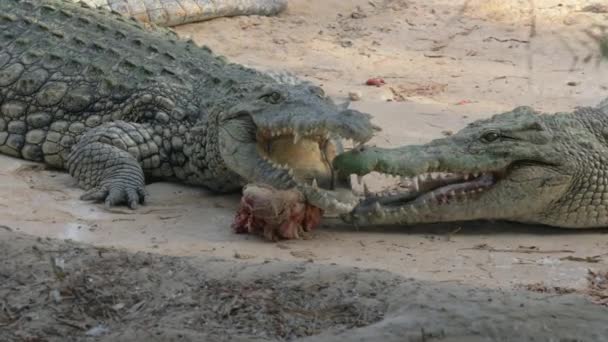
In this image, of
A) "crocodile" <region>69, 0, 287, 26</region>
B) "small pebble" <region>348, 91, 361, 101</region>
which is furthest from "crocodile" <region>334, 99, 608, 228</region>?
"crocodile" <region>69, 0, 287, 26</region>

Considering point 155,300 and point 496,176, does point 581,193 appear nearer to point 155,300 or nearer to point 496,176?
point 496,176

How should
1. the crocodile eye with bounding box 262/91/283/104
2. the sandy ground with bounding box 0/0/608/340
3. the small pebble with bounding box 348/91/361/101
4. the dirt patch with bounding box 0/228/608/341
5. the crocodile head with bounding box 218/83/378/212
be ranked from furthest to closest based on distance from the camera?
the small pebble with bounding box 348/91/361/101
the crocodile eye with bounding box 262/91/283/104
the crocodile head with bounding box 218/83/378/212
the sandy ground with bounding box 0/0/608/340
the dirt patch with bounding box 0/228/608/341

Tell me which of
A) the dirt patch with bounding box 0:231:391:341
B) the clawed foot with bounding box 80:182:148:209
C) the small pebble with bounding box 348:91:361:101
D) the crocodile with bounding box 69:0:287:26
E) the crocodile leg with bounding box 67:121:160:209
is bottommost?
the dirt patch with bounding box 0:231:391:341

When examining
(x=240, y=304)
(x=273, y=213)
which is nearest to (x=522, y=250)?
(x=273, y=213)

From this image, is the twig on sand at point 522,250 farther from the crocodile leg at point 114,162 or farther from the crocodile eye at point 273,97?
the crocodile leg at point 114,162

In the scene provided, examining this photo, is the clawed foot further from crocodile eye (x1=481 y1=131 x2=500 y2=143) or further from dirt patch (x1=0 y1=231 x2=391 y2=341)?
crocodile eye (x1=481 y1=131 x2=500 y2=143)

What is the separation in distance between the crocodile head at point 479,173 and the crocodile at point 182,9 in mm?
4856

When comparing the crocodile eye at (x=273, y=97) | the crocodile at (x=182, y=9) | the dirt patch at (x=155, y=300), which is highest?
the crocodile at (x=182, y=9)

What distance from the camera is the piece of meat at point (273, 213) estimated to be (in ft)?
15.9

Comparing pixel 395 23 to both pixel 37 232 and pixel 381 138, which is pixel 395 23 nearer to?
pixel 381 138

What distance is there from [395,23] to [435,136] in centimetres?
371

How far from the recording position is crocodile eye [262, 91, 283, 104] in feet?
17.8

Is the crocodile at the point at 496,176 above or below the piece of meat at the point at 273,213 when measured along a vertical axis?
above

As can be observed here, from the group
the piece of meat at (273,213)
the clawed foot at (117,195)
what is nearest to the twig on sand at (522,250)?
the piece of meat at (273,213)
